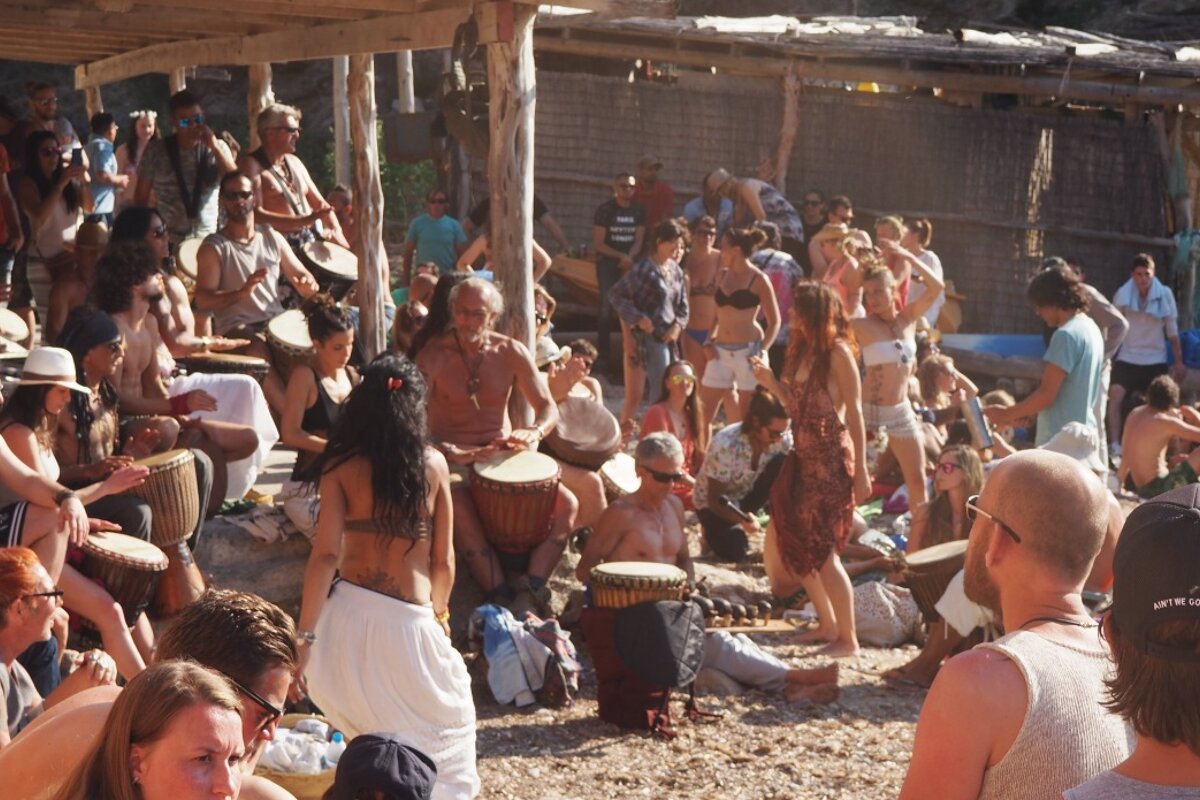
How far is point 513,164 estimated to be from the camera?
27.7ft

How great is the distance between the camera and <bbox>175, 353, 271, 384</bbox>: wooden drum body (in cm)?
826

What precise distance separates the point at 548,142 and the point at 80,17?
705cm

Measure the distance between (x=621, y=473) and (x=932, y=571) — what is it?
6.31 feet

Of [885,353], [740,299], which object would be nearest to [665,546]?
[885,353]

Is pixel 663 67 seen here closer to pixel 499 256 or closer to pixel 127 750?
pixel 499 256

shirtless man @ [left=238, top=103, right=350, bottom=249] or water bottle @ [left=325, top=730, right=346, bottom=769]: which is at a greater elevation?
shirtless man @ [left=238, top=103, right=350, bottom=249]

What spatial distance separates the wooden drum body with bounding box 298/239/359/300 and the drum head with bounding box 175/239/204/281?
24.2 inches

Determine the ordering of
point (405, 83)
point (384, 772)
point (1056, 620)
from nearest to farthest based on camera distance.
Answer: point (1056, 620) → point (384, 772) → point (405, 83)

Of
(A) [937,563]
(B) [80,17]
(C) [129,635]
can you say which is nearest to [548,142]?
(B) [80,17]

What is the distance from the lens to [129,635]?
6.30 metres

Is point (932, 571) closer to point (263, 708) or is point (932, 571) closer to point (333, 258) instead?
point (333, 258)

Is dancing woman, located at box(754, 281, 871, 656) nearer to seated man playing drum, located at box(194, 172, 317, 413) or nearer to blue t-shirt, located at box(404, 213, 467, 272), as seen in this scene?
seated man playing drum, located at box(194, 172, 317, 413)

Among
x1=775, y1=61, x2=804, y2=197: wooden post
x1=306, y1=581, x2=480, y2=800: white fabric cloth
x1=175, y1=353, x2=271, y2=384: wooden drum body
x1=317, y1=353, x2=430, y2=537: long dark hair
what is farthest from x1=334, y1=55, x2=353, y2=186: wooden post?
x1=306, y1=581, x2=480, y2=800: white fabric cloth

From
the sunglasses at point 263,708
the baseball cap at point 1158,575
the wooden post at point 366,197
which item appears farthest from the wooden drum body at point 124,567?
the baseball cap at point 1158,575
